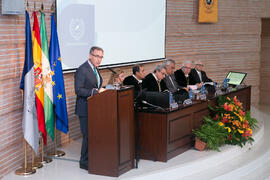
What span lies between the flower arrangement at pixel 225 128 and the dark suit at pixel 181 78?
117 centimetres

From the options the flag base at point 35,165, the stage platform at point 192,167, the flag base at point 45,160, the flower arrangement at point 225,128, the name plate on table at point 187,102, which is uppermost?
the name plate on table at point 187,102

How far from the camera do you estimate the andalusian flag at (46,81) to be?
573cm

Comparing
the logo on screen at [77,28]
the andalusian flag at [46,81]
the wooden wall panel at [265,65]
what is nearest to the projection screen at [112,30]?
the logo on screen at [77,28]

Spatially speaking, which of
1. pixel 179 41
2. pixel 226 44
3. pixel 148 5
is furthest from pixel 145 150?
pixel 226 44

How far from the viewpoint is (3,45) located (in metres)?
5.37

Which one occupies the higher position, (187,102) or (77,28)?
(77,28)

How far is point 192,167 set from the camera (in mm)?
6047

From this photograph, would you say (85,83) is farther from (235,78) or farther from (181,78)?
(235,78)

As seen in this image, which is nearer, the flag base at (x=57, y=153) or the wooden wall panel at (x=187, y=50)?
the wooden wall panel at (x=187, y=50)

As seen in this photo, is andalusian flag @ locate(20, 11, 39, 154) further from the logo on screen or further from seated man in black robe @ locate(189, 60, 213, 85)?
seated man in black robe @ locate(189, 60, 213, 85)

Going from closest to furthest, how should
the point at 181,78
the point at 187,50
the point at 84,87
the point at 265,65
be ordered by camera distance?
1. the point at 84,87
2. the point at 181,78
3. the point at 187,50
4. the point at 265,65

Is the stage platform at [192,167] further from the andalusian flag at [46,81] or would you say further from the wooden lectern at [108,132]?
the andalusian flag at [46,81]

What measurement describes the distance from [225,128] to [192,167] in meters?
1.25

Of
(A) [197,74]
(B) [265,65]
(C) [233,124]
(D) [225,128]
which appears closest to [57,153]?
(D) [225,128]
